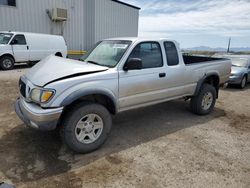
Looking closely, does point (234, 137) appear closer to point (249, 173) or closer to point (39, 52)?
point (249, 173)

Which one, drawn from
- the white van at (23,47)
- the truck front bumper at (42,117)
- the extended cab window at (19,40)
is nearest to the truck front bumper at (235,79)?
the truck front bumper at (42,117)

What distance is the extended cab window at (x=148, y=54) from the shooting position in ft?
13.7

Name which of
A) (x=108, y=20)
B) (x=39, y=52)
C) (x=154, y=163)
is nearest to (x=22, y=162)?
(x=154, y=163)

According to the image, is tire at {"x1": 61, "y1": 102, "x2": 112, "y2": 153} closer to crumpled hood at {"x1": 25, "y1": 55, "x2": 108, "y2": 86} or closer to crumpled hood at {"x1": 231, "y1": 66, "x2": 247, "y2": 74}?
crumpled hood at {"x1": 25, "y1": 55, "x2": 108, "y2": 86}

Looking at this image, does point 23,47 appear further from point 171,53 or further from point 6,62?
point 171,53

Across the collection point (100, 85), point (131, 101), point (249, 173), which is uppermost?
point (100, 85)

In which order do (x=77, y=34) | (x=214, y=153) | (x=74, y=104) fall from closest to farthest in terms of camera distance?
(x=74, y=104)
(x=214, y=153)
(x=77, y=34)

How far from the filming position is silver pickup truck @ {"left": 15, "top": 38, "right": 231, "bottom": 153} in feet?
10.5

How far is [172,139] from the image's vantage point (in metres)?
4.19

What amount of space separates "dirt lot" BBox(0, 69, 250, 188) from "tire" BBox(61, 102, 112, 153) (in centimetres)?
18

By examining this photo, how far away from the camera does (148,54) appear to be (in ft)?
14.3

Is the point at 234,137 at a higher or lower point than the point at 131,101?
lower

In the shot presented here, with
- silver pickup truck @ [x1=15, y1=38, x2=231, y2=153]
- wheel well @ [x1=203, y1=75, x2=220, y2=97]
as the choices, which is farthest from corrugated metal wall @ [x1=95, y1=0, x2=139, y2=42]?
silver pickup truck @ [x1=15, y1=38, x2=231, y2=153]

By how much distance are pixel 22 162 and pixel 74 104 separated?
1.12 meters
